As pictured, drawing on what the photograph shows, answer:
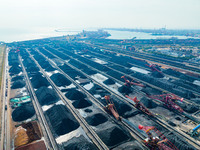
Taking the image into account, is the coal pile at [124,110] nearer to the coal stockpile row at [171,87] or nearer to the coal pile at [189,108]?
the coal pile at [189,108]

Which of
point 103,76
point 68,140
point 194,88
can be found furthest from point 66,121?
point 194,88

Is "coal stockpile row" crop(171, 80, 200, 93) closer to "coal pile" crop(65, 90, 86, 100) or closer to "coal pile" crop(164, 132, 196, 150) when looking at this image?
"coal pile" crop(164, 132, 196, 150)

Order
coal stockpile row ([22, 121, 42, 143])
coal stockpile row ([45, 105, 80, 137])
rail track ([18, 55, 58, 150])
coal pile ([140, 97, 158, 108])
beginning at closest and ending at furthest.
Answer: rail track ([18, 55, 58, 150]), coal stockpile row ([22, 121, 42, 143]), coal stockpile row ([45, 105, 80, 137]), coal pile ([140, 97, 158, 108])

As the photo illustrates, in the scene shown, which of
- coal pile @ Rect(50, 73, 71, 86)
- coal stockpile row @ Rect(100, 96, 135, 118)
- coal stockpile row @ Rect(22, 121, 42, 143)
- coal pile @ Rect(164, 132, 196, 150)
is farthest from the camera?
coal pile @ Rect(50, 73, 71, 86)

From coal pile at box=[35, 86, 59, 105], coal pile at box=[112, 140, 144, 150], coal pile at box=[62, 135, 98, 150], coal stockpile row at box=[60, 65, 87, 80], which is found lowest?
coal pile at box=[112, 140, 144, 150]

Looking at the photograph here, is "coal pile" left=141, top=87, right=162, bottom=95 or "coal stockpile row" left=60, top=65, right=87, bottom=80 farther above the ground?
"coal stockpile row" left=60, top=65, right=87, bottom=80

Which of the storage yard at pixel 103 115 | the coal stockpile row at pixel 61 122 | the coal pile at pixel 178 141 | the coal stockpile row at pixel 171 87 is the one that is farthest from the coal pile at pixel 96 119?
the coal stockpile row at pixel 171 87

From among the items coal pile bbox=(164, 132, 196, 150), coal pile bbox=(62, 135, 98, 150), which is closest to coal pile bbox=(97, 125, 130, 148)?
coal pile bbox=(62, 135, 98, 150)
